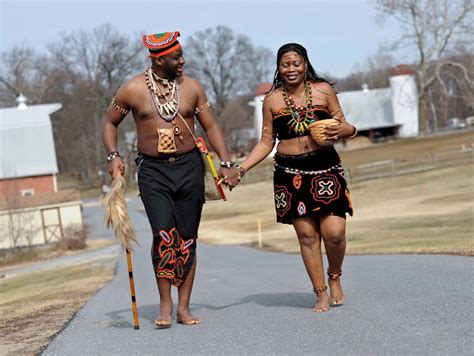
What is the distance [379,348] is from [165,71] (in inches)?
123

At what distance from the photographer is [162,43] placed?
7426 mm

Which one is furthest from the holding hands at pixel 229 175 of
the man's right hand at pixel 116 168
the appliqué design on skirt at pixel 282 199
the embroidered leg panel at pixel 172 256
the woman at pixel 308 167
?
the man's right hand at pixel 116 168

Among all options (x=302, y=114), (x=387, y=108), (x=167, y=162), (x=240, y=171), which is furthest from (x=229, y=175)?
(x=387, y=108)

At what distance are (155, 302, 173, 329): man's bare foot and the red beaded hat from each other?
6.78 feet

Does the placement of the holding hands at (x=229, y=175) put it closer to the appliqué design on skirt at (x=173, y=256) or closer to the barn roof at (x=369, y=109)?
the appliqué design on skirt at (x=173, y=256)

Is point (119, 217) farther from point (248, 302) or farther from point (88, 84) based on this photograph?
point (88, 84)

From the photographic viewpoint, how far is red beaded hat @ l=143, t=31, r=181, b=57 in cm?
742

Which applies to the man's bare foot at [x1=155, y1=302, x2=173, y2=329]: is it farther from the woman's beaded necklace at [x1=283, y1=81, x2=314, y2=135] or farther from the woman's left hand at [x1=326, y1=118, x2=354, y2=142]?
the woman's left hand at [x1=326, y1=118, x2=354, y2=142]

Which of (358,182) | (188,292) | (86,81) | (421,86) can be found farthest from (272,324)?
(86,81)

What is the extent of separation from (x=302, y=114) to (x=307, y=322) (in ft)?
5.82

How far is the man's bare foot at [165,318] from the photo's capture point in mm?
7336

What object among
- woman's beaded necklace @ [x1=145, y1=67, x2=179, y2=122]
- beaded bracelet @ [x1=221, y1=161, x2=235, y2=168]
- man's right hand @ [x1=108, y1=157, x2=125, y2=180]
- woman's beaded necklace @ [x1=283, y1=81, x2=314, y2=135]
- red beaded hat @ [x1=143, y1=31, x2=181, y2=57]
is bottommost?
beaded bracelet @ [x1=221, y1=161, x2=235, y2=168]

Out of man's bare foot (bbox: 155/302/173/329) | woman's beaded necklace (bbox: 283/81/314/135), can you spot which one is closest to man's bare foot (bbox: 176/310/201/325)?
man's bare foot (bbox: 155/302/173/329)

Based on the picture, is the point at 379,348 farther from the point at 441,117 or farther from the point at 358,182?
the point at 441,117
